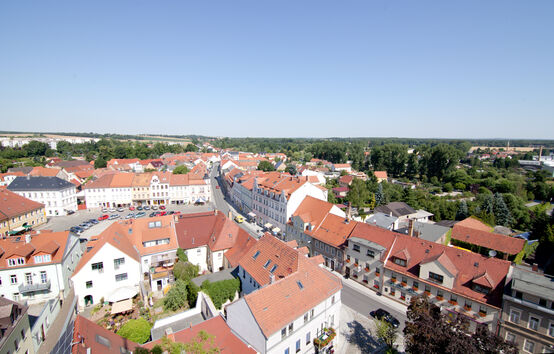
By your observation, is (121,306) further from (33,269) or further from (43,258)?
(33,269)

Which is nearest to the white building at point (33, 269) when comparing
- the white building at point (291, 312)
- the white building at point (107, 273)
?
the white building at point (107, 273)

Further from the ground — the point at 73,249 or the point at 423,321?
the point at 423,321

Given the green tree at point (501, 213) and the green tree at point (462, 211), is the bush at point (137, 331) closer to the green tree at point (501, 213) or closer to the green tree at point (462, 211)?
the green tree at point (462, 211)

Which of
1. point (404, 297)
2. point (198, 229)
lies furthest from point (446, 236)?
point (198, 229)

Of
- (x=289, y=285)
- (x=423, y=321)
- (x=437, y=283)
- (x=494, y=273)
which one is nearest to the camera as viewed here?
(x=423, y=321)

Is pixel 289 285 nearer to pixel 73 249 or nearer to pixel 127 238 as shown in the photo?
pixel 127 238

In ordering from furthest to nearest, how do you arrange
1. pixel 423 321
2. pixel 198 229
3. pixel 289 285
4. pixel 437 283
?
pixel 198 229
pixel 437 283
pixel 289 285
pixel 423 321

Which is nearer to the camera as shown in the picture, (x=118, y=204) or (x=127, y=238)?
(x=127, y=238)
